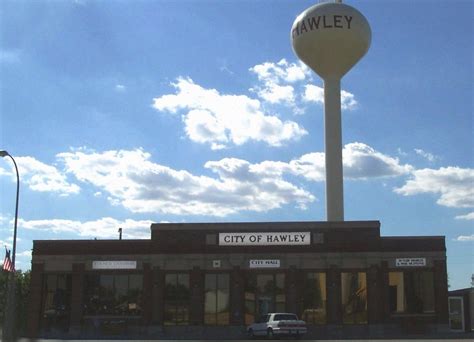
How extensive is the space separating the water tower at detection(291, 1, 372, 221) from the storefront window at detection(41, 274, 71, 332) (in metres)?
20.6

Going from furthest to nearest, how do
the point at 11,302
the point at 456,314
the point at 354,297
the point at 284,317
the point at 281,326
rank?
the point at 456,314 → the point at 354,297 → the point at 284,317 → the point at 281,326 → the point at 11,302

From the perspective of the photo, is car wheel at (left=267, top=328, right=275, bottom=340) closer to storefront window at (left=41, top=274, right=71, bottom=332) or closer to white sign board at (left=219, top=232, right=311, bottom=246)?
white sign board at (left=219, top=232, right=311, bottom=246)

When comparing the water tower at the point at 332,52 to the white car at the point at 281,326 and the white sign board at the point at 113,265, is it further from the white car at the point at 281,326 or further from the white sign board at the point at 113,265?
the white sign board at the point at 113,265

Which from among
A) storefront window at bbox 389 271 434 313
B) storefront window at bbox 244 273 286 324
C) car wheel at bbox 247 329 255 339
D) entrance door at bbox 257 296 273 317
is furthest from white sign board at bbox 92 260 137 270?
storefront window at bbox 389 271 434 313

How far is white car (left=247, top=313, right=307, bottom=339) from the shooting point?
3588 centimetres

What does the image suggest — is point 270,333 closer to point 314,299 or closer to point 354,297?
point 314,299

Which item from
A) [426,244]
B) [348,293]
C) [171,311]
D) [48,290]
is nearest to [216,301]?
[171,311]

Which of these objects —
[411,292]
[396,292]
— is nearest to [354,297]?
[396,292]

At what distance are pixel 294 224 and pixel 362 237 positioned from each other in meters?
4.94

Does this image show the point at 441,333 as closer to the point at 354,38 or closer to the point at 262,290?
the point at 262,290

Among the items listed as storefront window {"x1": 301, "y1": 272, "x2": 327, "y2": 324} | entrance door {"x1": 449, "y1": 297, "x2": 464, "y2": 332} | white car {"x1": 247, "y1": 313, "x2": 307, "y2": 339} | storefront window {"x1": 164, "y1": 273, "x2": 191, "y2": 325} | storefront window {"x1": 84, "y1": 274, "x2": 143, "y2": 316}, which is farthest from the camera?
entrance door {"x1": 449, "y1": 297, "x2": 464, "y2": 332}

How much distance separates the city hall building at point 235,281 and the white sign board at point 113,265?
72mm

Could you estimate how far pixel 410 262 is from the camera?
4475 centimetres

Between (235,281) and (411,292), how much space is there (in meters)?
12.4
